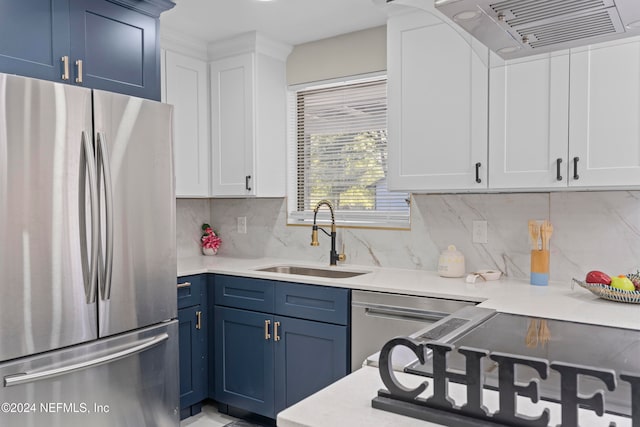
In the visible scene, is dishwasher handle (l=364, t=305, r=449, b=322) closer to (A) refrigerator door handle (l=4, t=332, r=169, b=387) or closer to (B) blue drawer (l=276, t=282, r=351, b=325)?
(B) blue drawer (l=276, t=282, r=351, b=325)

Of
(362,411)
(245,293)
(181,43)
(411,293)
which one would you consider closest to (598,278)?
(411,293)

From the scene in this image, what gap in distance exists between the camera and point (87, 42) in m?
2.35

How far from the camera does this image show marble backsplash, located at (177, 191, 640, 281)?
8.09 feet

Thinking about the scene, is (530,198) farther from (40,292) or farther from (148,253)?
(40,292)

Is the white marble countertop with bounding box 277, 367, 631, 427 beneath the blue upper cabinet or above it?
beneath

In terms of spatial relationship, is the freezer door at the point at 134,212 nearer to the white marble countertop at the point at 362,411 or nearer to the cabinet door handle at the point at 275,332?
the cabinet door handle at the point at 275,332

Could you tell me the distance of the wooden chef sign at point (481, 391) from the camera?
0.82 meters

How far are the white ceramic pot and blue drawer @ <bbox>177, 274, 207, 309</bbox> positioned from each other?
1.44 m

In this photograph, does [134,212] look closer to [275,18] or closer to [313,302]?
[313,302]

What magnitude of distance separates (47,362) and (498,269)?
2243 millimetres

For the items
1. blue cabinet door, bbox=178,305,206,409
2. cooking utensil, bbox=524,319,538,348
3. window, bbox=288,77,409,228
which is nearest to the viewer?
cooking utensil, bbox=524,319,538,348

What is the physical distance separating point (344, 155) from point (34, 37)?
192 centimetres

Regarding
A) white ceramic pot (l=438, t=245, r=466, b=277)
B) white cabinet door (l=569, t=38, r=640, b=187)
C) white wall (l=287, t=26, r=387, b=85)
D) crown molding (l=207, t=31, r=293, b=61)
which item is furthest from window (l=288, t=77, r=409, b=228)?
white cabinet door (l=569, t=38, r=640, b=187)

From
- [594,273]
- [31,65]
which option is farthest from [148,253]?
[594,273]
